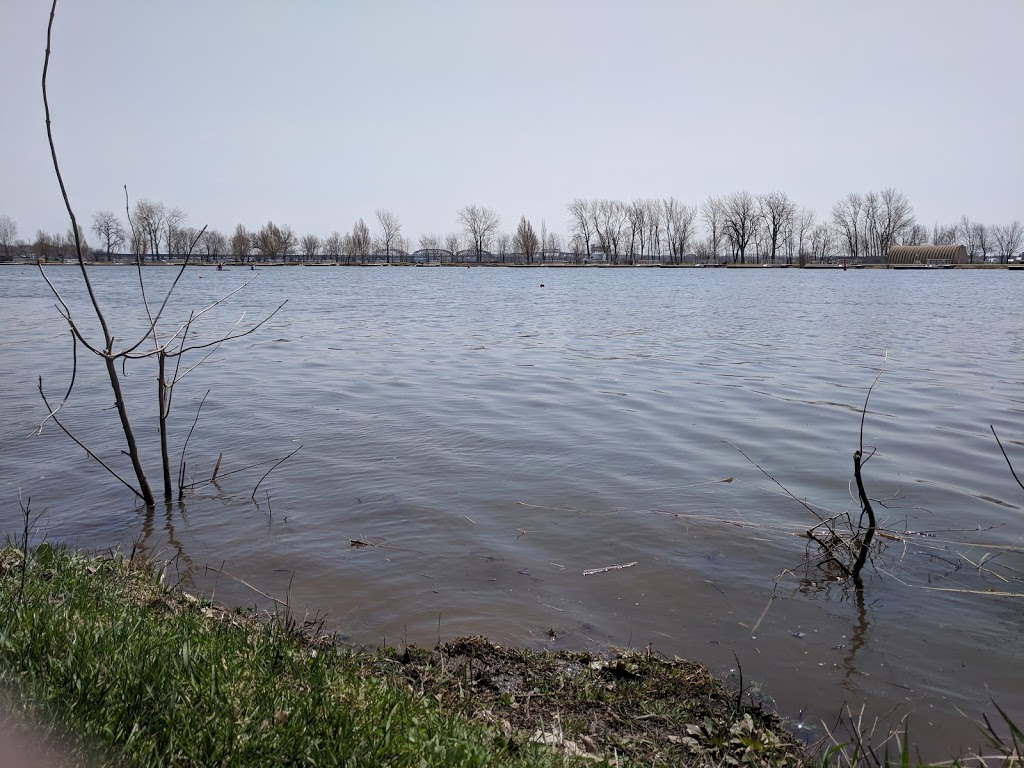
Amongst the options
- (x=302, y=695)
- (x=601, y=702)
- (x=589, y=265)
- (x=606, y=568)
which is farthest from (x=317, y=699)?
(x=589, y=265)

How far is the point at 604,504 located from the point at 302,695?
4.54m

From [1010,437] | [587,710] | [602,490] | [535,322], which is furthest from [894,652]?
[535,322]

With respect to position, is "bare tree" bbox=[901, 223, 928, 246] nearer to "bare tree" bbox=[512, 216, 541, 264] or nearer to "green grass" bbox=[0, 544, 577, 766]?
"bare tree" bbox=[512, 216, 541, 264]

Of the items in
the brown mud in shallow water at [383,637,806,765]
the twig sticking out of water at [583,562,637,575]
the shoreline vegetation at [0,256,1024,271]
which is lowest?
the twig sticking out of water at [583,562,637,575]

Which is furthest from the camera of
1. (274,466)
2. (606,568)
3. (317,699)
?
(274,466)

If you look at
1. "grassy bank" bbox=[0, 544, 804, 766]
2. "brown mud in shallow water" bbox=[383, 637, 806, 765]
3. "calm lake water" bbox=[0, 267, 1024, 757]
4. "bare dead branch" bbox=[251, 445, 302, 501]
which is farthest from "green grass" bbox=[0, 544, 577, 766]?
"bare dead branch" bbox=[251, 445, 302, 501]

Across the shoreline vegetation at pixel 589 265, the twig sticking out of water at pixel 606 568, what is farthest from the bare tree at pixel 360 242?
the twig sticking out of water at pixel 606 568

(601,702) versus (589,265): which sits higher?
(589,265)

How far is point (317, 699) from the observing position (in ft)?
9.29

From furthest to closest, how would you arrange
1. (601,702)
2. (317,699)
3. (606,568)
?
(606,568), (601,702), (317,699)

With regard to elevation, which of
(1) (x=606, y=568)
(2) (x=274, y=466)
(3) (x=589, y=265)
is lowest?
(1) (x=606, y=568)

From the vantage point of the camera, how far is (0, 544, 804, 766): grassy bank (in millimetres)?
2441

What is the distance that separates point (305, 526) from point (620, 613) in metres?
2.96

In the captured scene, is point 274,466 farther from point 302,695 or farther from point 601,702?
point 302,695
